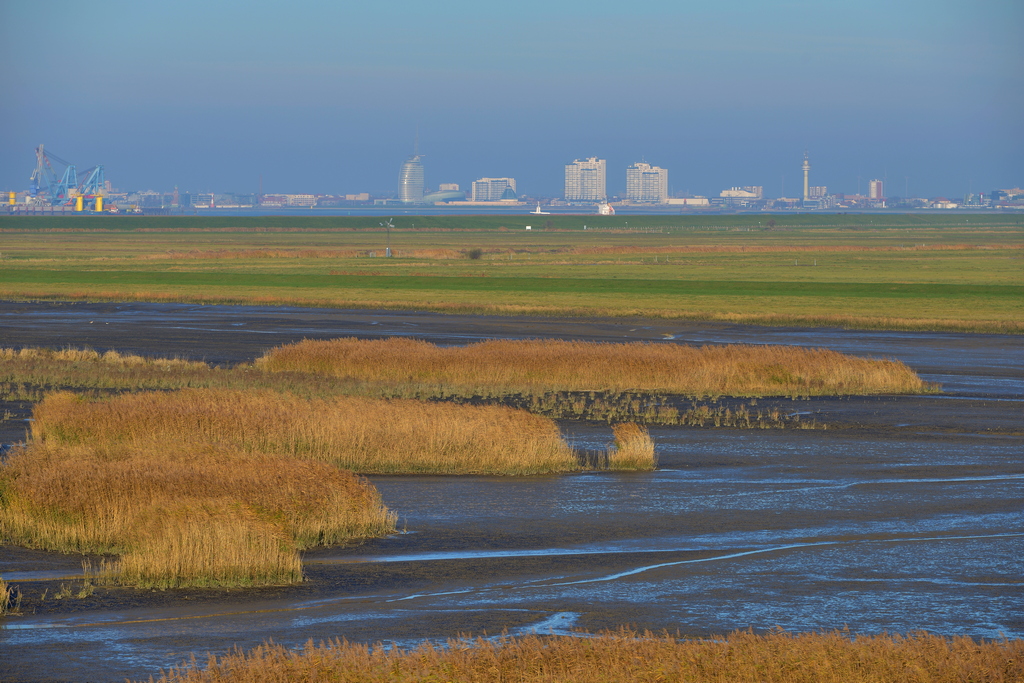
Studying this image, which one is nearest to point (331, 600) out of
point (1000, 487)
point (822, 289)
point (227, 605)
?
point (227, 605)

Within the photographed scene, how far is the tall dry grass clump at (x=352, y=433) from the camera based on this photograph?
939 inches

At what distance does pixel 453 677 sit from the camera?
9148 mm

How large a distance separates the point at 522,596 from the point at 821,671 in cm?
545

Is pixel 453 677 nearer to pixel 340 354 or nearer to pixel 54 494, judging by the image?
pixel 54 494

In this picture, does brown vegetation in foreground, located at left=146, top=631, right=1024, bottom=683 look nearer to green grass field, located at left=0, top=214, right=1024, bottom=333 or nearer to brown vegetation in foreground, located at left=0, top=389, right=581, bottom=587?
brown vegetation in foreground, located at left=0, top=389, right=581, bottom=587

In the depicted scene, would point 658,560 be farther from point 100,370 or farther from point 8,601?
point 100,370

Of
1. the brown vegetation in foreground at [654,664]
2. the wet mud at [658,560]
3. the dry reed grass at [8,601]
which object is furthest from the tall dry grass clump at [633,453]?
the brown vegetation in foreground at [654,664]

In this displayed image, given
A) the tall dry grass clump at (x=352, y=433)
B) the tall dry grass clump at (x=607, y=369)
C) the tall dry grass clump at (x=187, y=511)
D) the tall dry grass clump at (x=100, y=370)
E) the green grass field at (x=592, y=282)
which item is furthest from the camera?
the green grass field at (x=592, y=282)

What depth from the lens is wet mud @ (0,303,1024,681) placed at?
41.4 ft

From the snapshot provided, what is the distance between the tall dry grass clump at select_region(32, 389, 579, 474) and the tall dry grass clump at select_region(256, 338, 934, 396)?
10.8 m

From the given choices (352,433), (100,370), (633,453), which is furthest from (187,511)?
(100,370)

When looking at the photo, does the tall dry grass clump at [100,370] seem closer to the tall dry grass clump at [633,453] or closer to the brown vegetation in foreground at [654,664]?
the tall dry grass clump at [633,453]

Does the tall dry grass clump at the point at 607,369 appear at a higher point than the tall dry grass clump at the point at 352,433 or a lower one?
higher

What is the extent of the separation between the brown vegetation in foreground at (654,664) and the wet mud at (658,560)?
2437 mm
